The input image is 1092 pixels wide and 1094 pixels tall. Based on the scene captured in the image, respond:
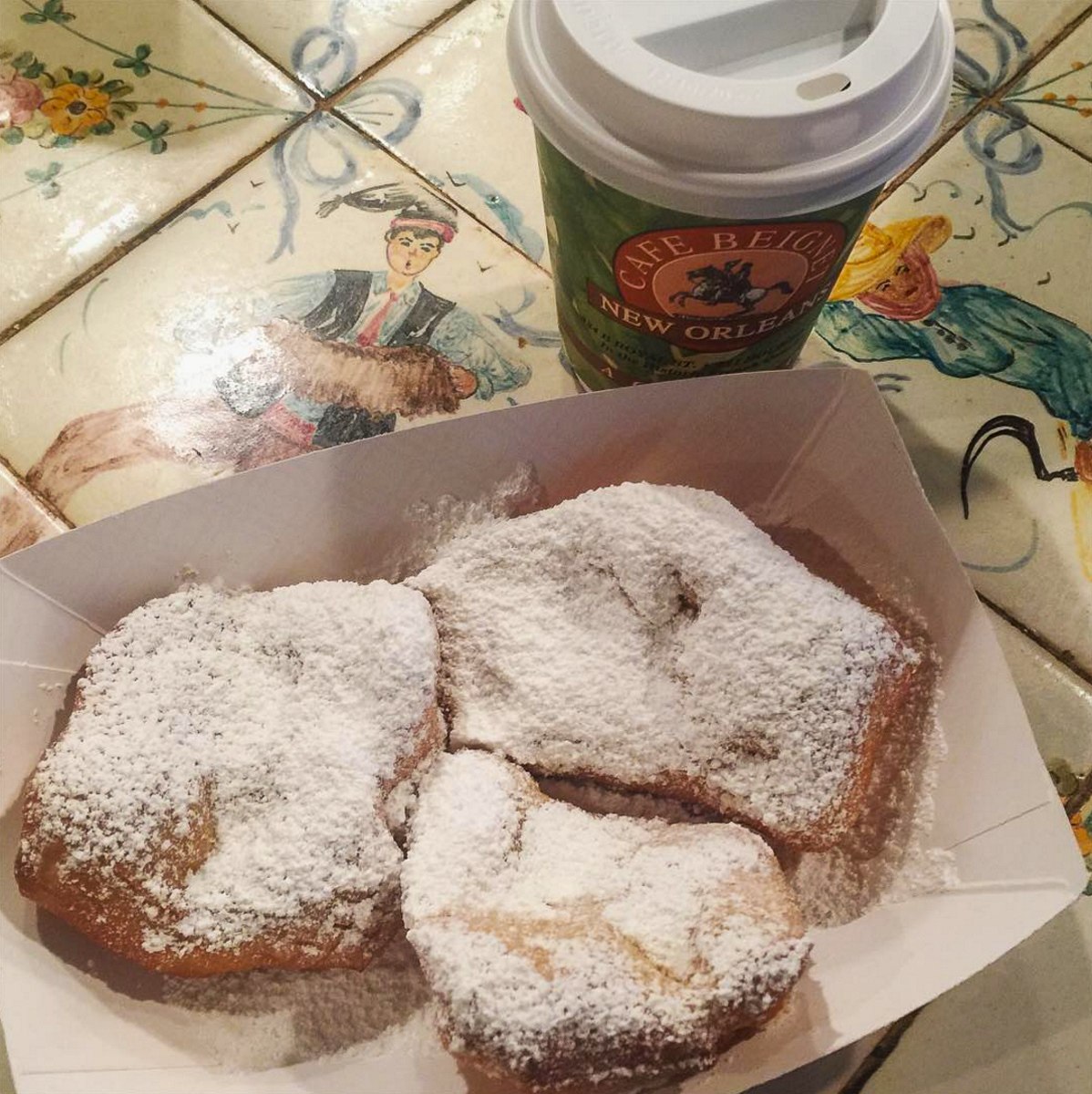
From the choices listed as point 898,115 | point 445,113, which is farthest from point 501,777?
point 445,113

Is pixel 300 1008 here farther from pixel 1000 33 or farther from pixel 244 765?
pixel 1000 33

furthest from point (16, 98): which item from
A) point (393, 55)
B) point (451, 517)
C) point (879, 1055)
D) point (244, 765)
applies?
point (879, 1055)

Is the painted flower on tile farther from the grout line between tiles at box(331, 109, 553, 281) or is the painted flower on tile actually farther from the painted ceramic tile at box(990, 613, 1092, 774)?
the painted ceramic tile at box(990, 613, 1092, 774)

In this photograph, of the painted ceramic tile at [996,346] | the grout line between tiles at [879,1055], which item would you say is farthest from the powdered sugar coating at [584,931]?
the painted ceramic tile at [996,346]

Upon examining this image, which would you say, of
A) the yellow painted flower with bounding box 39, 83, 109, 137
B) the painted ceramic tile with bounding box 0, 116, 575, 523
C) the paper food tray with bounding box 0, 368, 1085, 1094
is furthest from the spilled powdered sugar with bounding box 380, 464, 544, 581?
the yellow painted flower with bounding box 39, 83, 109, 137

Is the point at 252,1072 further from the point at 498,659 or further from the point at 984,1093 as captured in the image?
the point at 984,1093

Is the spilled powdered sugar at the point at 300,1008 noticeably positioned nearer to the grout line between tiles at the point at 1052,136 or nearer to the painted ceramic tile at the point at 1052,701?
the painted ceramic tile at the point at 1052,701
